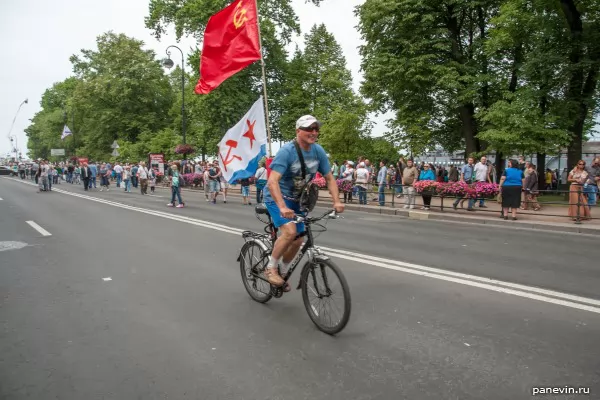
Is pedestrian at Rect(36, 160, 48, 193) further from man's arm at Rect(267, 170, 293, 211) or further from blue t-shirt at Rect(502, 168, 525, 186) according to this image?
man's arm at Rect(267, 170, 293, 211)

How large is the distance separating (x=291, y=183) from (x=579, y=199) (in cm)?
1107

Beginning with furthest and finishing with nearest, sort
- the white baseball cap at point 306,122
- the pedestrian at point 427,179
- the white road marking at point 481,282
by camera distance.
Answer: the pedestrian at point 427,179 → the white road marking at point 481,282 → the white baseball cap at point 306,122

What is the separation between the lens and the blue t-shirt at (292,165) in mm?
4270

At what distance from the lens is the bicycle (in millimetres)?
3986

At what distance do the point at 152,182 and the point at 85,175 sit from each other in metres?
5.34

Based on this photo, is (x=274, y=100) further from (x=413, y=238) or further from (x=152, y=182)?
(x=413, y=238)

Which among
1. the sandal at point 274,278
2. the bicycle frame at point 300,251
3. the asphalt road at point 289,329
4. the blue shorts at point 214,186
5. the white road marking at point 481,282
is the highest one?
the blue shorts at point 214,186

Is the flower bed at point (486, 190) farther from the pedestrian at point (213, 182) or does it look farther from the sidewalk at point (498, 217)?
the pedestrian at point (213, 182)

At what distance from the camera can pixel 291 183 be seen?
4.46 m

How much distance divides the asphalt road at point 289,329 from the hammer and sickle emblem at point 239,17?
7.71m

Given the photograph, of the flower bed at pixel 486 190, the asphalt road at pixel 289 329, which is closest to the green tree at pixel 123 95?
the flower bed at pixel 486 190

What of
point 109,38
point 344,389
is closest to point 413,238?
point 344,389

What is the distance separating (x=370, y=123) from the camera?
40.4 metres

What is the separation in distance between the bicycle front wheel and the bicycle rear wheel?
74 centimetres
